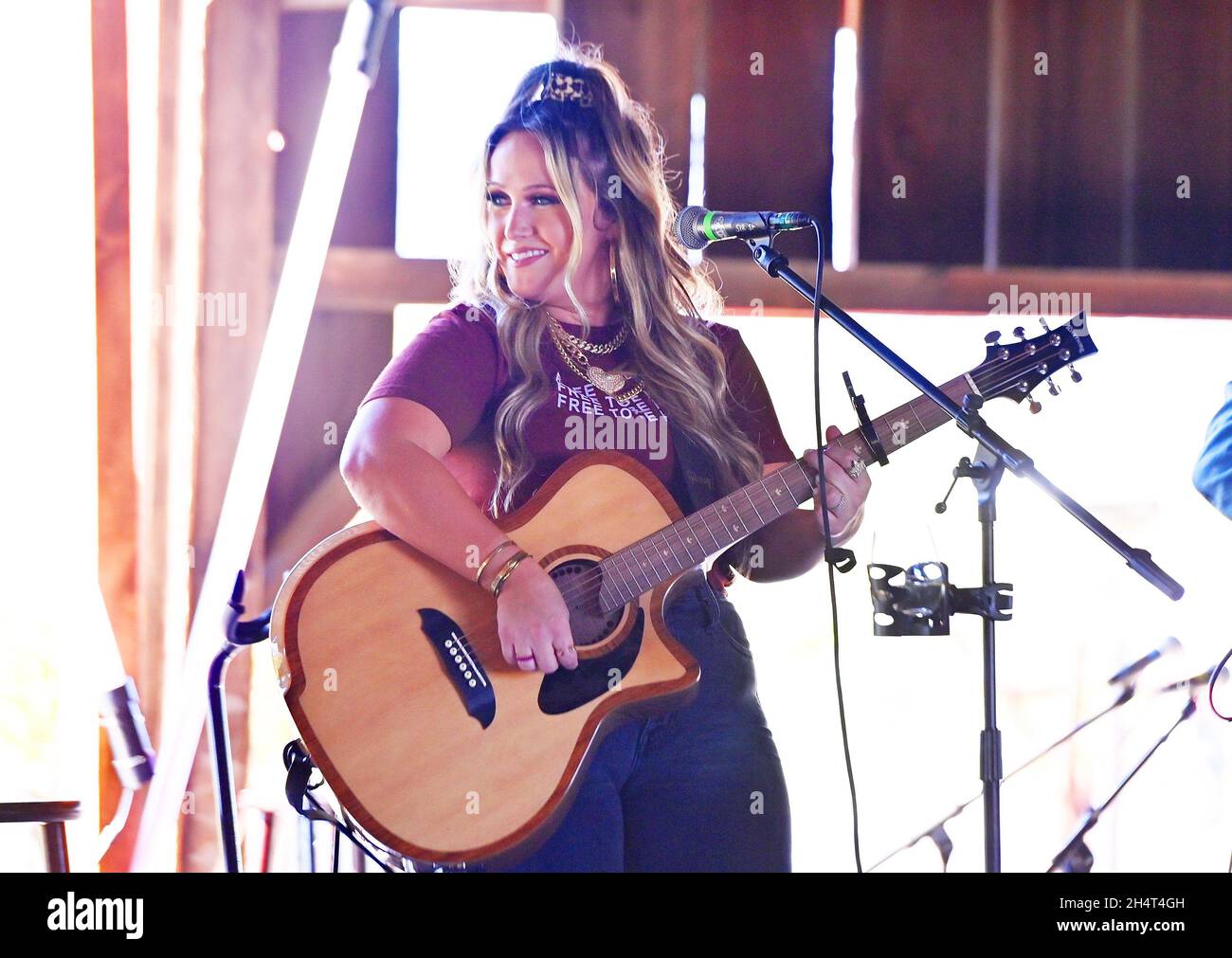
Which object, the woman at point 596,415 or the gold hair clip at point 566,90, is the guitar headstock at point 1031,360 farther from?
the gold hair clip at point 566,90

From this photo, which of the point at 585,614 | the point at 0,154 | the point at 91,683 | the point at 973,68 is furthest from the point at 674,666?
the point at 0,154

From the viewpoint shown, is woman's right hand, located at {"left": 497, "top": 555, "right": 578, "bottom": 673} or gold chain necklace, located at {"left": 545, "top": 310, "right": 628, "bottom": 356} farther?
gold chain necklace, located at {"left": 545, "top": 310, "right": 628, "bottom": 356}

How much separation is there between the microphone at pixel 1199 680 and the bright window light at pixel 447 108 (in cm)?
155

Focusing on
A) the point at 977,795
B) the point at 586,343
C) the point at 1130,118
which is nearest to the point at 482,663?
the point at 586,343

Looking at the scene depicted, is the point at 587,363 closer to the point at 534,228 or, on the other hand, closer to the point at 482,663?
the point at 534,228

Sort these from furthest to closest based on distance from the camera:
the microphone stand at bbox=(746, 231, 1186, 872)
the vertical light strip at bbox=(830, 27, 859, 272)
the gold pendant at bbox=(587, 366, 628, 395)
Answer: the vertical light strip at bbox=(830, 27, 859, 272) → the gold pendant at bbox=(587, 366, 628, 395) → the microphone stand at bbox=(746, 231, 1186, 872)

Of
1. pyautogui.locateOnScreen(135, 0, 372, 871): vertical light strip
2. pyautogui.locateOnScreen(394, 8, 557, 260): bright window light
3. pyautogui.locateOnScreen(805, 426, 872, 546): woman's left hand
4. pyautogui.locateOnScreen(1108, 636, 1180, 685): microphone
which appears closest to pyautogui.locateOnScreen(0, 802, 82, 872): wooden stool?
pyautogui.locateOnScreen(135, 0, 372, 871): vertical light strip

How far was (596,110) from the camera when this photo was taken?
79.8 inches

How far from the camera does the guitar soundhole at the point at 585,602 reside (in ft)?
5.91

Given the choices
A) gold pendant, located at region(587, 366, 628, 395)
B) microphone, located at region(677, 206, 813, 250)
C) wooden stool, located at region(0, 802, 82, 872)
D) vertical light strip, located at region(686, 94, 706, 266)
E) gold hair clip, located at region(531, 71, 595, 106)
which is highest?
gold hair clip, located at region(531, 71, 595, 106)

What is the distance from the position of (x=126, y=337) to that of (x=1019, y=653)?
172cm

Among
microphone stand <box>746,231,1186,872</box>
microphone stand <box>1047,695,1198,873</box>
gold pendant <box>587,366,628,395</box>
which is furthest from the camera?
microphone stand <box>1047,695,1198,873</box>

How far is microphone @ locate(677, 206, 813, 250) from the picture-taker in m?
1.64

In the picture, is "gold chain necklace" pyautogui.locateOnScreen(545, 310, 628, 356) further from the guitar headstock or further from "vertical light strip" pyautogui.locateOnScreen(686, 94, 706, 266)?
the guitar headstock
